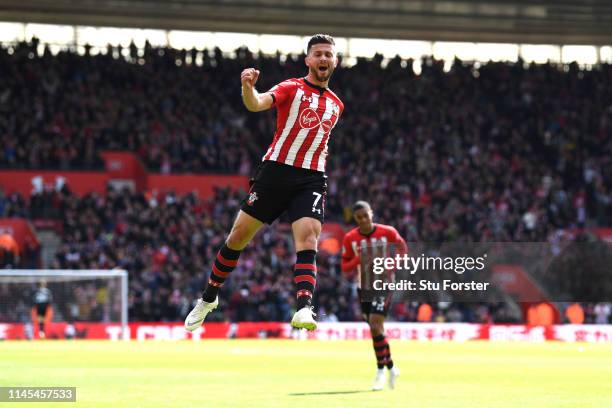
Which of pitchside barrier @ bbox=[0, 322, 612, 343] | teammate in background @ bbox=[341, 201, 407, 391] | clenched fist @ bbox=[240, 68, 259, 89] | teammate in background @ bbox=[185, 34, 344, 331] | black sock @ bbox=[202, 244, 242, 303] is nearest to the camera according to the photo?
clenched fist @ bbox=[240, 68, 259, 89]

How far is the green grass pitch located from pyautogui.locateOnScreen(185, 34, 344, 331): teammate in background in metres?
2.13

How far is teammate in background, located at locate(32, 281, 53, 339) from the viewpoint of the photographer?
2919 cm

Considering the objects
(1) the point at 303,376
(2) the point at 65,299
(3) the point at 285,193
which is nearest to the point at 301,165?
(3) the point at 285,193

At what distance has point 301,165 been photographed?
9211 millimetres

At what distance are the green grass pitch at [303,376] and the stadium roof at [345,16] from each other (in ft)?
59.1

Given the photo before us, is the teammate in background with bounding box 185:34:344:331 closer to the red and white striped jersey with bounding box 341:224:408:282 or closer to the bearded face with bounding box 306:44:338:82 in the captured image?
the bearded face with bounding box 306:44:338:82

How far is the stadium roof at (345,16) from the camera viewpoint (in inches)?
1550

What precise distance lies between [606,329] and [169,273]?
13067 mm

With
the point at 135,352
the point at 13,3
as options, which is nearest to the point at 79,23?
the point at 13,3

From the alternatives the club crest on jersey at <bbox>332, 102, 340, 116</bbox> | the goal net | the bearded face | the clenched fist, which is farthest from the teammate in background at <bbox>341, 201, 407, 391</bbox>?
the goal net

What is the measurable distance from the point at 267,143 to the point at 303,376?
79.4 feet

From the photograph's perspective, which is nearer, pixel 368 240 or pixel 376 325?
pixel 376 325

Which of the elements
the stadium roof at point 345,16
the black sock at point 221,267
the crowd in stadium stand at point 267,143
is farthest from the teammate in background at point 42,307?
the black sock at point 221,267

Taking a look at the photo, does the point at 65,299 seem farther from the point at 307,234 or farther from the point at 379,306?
the point at 307,234
